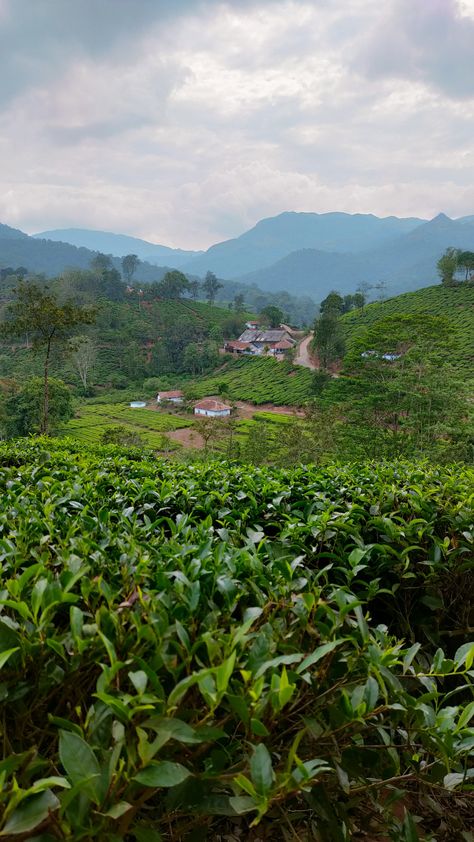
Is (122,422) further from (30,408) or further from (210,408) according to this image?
(30,408)

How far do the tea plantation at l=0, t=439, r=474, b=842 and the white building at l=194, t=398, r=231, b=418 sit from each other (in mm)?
34179

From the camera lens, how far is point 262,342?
55.9 meters

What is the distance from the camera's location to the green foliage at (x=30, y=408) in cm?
2522

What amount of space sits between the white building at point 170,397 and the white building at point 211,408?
3452mm

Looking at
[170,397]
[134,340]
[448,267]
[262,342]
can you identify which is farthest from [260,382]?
[134,340]

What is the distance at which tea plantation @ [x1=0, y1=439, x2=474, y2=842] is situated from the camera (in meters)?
0.70

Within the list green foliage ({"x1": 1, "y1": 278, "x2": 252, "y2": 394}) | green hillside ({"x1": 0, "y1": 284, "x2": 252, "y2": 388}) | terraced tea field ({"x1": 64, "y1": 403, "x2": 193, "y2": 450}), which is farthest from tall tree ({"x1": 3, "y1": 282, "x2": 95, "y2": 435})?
green hillside ({"x1": 0, "y1": 284, "x2": 252, "y2": 388})

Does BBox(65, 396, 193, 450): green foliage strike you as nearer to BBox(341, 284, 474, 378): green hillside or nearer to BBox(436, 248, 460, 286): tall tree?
BBox(341, 284, 474, 378): green hillside

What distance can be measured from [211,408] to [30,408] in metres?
14.3

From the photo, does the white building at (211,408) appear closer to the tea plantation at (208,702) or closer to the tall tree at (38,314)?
the tall tree at (38,314)

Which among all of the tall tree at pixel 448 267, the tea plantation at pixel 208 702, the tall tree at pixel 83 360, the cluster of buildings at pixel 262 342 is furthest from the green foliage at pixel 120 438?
the tall tree at pixel 448 267

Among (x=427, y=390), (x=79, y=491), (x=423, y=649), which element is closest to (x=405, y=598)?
(x=423, y=649)

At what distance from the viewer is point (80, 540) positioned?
141 cm

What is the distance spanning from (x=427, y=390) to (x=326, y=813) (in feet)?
49.7
